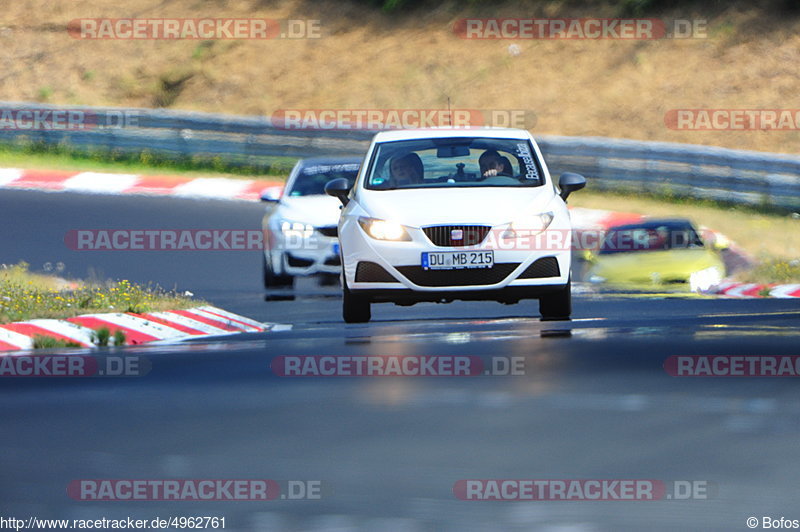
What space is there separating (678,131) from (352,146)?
271 inches

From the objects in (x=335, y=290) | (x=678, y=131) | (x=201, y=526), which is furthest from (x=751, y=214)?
(x=201, y=526)

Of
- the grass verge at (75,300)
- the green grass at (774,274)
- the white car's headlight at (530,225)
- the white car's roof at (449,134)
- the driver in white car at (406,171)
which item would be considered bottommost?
the green grass at (774,274)

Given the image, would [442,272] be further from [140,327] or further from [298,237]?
[298,237]

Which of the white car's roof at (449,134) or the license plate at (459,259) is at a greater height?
the white car's roof at (449,134)

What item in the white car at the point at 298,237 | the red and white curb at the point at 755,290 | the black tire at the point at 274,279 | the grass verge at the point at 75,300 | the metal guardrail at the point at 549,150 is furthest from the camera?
the metal guardrail at the point at 549,150

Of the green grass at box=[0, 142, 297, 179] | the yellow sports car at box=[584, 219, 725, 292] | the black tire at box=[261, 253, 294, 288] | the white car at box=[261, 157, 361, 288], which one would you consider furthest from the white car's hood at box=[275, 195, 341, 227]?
the green grass at box=[0, 142, 297, 179]

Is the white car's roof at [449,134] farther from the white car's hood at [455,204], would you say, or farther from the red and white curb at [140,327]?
the red and white curb at [140,327]

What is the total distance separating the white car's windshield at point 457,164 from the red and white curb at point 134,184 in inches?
426

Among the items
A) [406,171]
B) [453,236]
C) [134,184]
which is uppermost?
[406,171]

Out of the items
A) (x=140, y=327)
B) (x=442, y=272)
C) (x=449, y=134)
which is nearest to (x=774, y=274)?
(x=449, y=134)

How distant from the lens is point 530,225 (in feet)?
37.0

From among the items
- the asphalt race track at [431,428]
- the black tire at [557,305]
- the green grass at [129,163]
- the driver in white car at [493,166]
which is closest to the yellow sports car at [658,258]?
the asphalt race track at [431,428]

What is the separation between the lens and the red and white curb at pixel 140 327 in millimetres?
12273

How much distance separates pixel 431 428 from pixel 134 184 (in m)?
17.3
